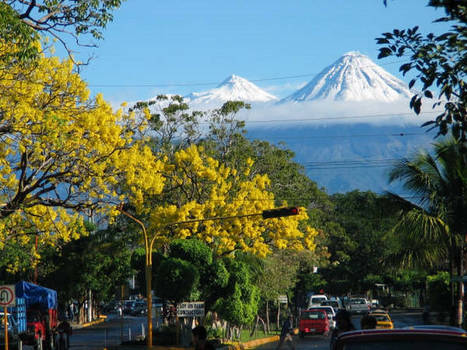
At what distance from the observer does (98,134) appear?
2302cm

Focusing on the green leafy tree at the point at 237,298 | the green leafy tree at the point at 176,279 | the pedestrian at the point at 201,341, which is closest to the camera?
the pedestrian at the point at 201,341

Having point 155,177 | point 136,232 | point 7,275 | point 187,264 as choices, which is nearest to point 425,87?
point 155,177

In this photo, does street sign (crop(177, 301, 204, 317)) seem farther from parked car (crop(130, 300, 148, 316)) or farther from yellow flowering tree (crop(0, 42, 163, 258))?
parked car (crop(130, 300, 148, 316))

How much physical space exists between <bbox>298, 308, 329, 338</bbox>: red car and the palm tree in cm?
1547

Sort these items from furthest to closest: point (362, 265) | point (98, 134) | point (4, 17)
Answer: point (362, 265) < point (98, 134) < point (4, 17)

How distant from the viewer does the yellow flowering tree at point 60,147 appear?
19.8 meters

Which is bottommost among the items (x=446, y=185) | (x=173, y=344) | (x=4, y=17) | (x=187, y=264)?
(x=173, y=344)

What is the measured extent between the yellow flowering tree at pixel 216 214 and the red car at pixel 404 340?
95.3 feet

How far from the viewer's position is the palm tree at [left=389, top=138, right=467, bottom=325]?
2761 centimetres

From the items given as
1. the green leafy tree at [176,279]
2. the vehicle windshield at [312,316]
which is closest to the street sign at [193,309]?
the green leafy tree at [176,279]

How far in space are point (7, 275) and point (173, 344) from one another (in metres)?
31.7

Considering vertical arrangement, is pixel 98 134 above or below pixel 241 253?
above

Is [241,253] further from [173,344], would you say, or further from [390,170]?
[390,170]

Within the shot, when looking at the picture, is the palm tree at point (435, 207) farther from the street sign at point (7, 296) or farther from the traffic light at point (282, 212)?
the street sign at point (7, 296)
